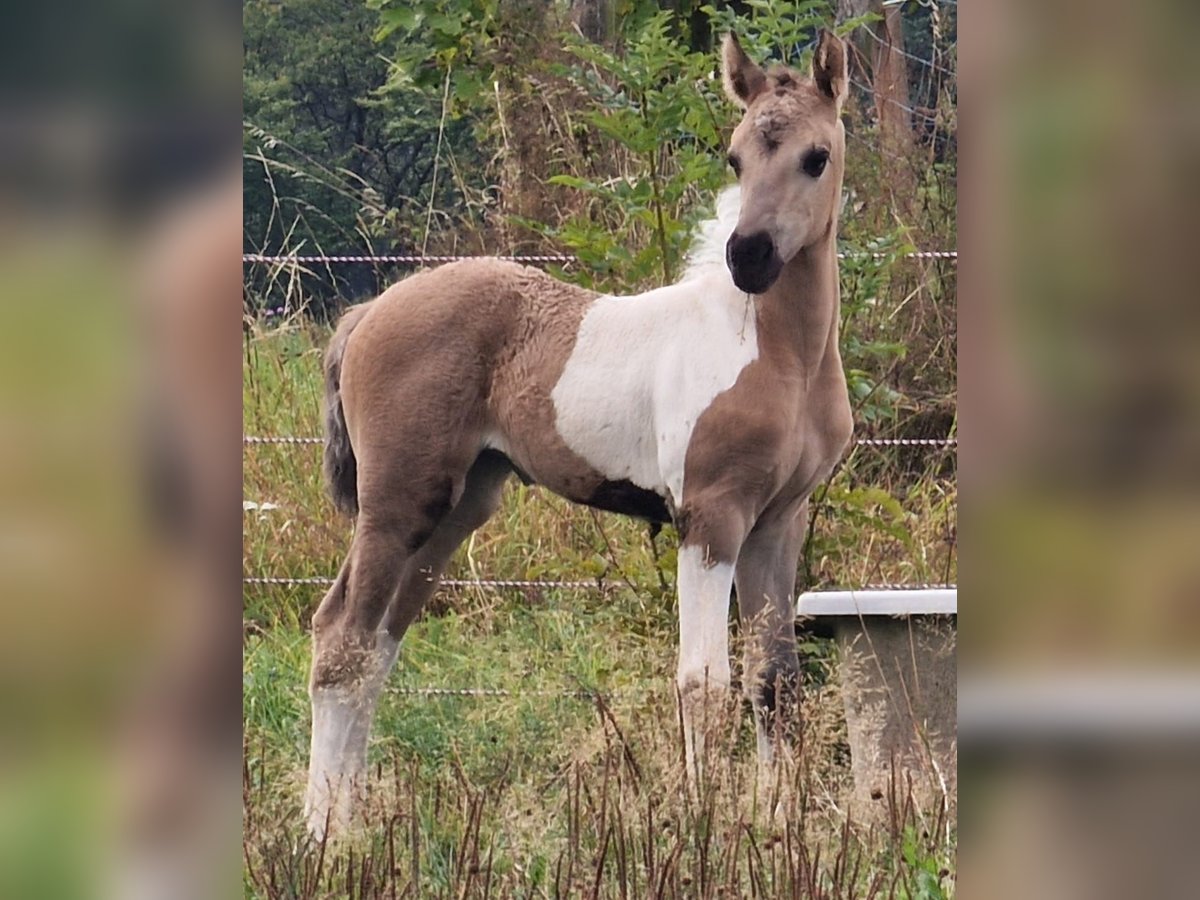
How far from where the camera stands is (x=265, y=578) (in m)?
3.15

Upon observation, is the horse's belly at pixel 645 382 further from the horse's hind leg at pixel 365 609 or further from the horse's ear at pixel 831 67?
the horse's ear at pixel 831 67

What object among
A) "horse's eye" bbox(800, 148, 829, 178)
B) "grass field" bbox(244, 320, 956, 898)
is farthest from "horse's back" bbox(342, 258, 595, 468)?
"horse's eye" bbox(800, 148, 829, 178)

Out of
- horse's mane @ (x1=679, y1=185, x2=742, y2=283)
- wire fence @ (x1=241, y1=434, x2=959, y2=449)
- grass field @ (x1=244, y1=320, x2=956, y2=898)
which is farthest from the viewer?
wire fence @ (x1=241, y1=434, x2=959, y2=449)

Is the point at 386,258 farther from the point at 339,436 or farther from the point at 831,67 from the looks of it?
the point at 831,67

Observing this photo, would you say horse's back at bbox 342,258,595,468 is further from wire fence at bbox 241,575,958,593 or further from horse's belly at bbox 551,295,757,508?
wire fence at bbox 241,575,958,593

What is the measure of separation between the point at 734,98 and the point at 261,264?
117cm

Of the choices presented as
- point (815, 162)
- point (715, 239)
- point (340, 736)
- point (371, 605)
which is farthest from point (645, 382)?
point (340, 736)

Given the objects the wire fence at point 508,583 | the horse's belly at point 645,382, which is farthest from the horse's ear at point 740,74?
the wire fence at point 508,583

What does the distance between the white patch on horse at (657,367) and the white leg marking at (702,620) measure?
0.15 metres

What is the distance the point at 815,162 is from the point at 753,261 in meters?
0.24

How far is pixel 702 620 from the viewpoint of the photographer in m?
2.90

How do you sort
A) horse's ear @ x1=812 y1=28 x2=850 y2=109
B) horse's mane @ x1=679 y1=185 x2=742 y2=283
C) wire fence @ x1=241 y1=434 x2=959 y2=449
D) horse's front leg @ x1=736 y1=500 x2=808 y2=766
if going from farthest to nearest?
wire fence @ x1=241 y1=434 x2=959 y2=449 < horse's front leg @ x1=736 y1=500 x2=808 y2=766 < horse's mane @ x1=679 y1=185 x2=742 y2=283 < horse's ear @ x1=812 y1=28 x2=850 y2=109

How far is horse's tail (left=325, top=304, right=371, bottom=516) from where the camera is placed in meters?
3.18
